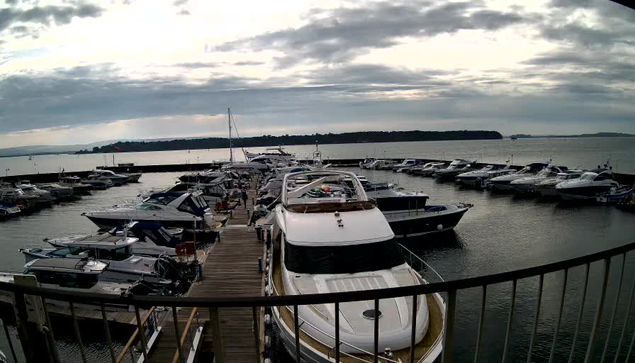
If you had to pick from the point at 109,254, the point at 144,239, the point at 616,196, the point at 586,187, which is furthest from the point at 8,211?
the point at 616,196

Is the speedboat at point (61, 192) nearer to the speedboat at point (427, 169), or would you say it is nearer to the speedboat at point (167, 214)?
the speedboat at point (167, 214)

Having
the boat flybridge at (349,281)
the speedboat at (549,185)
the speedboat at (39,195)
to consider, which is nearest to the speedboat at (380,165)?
the speedboat at (549,185)

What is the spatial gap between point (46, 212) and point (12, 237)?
36.4 ft

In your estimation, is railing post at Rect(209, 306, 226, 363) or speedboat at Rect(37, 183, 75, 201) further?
speedboat at Rect(37, 183, 75, 201)

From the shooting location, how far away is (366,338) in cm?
634

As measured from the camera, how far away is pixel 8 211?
3550 centimetres

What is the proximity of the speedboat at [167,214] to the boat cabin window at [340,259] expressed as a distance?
53.2ft

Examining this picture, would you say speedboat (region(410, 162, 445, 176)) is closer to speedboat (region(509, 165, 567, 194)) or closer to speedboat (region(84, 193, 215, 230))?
speedboat (region(509, 165, 567, 194))

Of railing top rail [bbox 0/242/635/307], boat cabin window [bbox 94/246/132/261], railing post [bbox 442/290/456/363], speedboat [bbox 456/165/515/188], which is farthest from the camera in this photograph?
speedboat [bbox 456/165/515/188]

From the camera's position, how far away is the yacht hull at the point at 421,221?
2256cm

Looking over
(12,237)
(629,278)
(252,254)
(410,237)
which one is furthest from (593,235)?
(12,237)

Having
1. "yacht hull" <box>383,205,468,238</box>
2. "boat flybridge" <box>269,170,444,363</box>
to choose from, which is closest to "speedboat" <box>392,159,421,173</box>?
"yacht hull" <box>383,205,468,238</box>

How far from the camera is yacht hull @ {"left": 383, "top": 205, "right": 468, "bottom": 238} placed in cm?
2256

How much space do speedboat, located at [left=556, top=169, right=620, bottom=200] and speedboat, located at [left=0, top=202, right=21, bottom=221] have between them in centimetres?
5212
